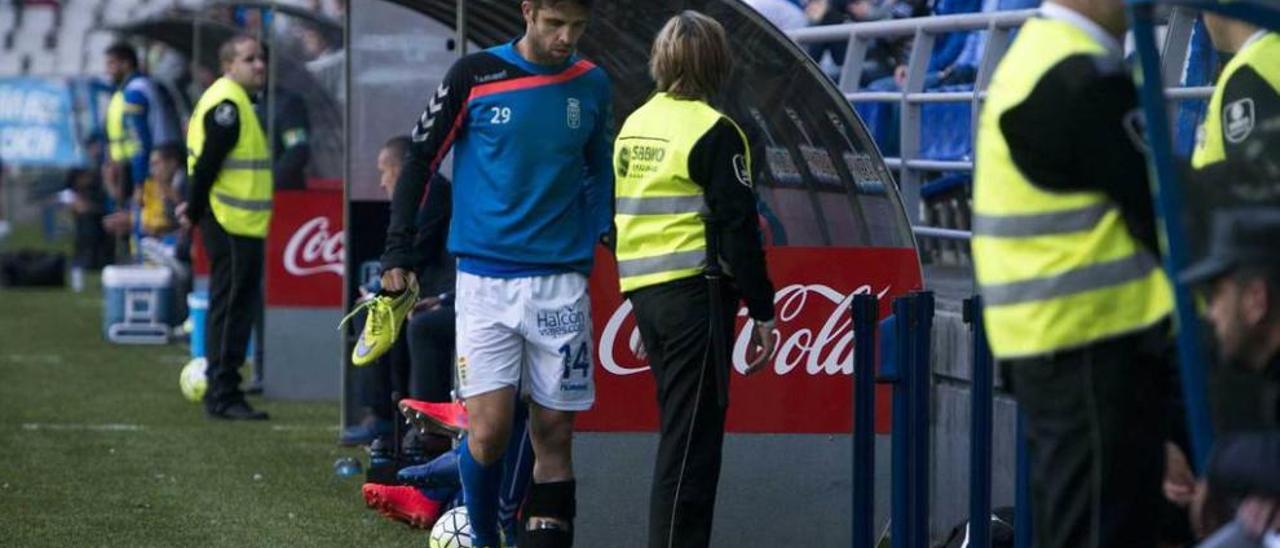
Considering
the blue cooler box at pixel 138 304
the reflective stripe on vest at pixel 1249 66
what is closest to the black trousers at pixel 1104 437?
the reflective stripe on vest at pixel 1249 66

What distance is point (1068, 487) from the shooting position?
498 centimetres

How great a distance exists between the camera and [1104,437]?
193 inches

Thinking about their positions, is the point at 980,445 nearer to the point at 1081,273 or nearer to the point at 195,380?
the point at 1081,273

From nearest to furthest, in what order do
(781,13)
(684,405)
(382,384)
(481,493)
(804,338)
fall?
1. (684,405)
2. (481,493)
3. (804,338)
4. (382,384)
5. (781,13)

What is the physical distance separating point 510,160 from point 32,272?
2055 cm

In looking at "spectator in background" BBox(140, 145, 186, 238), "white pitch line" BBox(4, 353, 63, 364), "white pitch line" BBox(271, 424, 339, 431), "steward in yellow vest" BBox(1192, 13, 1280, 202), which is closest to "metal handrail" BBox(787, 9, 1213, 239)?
"steward in yellow vest" BBox(1192, 13, 1280, 202)

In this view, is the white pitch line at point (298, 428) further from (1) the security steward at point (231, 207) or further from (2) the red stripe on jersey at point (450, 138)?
(2) the red stripe on jersey at point (450, 138)

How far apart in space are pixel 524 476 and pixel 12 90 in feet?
90.8

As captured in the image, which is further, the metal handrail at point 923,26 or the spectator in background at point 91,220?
the spectator in background at point 91,220

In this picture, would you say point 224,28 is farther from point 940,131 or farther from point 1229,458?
point 1229,458

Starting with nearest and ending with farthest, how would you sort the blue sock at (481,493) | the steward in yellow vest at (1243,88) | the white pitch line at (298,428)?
1. the steward in yellow vest at (1243,88)
2. the blue sock at (481,493)
3. the white pitch line at (298,428)

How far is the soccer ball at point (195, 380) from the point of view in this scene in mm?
14969

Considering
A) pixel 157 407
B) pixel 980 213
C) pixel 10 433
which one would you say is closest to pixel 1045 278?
pixel 980 213

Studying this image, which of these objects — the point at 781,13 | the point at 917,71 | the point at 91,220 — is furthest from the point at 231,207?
the point at 91,220
